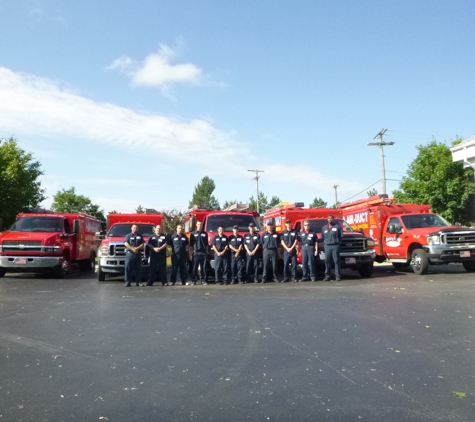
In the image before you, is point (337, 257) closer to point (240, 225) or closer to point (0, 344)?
point (240, 225)

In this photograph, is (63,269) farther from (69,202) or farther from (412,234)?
(69,202)

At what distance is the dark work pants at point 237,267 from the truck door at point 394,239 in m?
5.92

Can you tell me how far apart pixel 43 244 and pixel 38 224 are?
1.68m

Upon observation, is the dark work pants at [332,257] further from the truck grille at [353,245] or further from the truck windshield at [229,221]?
the truck windshield at [229,221]

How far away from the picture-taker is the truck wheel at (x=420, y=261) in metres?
17.1

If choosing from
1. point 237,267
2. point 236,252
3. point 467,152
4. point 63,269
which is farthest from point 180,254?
point 467,152

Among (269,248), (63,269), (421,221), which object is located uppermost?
(421,221)

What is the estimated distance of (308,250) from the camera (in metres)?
16.3

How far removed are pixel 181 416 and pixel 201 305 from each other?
6361mm

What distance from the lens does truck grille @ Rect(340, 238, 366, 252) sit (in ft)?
56.2

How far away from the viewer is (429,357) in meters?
6.16

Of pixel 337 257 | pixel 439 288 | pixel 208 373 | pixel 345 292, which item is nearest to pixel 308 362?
pixel 208 373

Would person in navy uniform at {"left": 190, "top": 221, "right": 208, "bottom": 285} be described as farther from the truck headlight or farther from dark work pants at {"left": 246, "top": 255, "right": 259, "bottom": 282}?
the truck headlight

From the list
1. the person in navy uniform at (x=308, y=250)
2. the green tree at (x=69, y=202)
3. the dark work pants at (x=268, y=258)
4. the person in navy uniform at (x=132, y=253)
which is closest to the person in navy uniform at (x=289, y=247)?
the person in navy uniform at (x=308, y=250)
